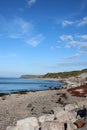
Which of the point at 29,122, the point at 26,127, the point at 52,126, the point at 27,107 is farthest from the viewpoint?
the point at 27,107

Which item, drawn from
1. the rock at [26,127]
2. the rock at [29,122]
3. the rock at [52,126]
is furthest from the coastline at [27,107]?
the rock at [52,126]

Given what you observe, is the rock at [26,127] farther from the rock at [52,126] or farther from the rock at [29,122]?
the rock at [52,126]

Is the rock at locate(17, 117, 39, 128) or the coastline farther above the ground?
the rock at locate(17, 117, 39, 128)

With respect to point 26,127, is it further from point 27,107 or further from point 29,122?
point 27,107

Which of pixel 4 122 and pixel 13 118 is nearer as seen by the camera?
pixel 4 122

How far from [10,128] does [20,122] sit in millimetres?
699

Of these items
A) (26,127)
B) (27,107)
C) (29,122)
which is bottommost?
(27,107)

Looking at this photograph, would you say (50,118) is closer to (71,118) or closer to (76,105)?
(71,118)

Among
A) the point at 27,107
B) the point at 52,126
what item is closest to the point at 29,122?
the point at 52,126

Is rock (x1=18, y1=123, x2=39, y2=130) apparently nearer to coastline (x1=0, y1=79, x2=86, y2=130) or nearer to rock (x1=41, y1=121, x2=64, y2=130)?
rock (x1=41, y1=121, x2=64, y2=130)

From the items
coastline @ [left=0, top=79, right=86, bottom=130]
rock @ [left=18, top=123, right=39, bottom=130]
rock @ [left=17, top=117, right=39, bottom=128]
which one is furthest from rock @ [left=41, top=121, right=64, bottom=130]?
coastline @ [left=0, top=79, right=86, bottom=130]

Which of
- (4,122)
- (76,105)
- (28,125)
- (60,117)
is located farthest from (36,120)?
(76,105)

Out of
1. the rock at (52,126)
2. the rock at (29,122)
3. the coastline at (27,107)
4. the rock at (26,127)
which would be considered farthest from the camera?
the coastline at (27,107)

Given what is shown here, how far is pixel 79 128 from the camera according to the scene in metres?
10.8
